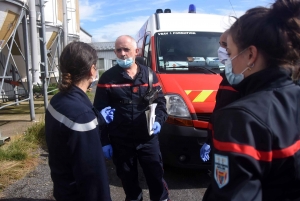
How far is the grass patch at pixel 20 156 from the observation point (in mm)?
4359

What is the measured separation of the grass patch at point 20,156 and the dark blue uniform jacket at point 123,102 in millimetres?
1892

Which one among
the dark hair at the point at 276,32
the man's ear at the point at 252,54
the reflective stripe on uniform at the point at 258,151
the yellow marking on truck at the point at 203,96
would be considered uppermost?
the dark hair at the point at 276,32

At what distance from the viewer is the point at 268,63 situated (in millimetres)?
1271

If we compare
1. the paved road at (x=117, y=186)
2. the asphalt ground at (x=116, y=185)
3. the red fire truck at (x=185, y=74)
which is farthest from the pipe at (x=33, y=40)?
the paved road at (x=117, y=186)

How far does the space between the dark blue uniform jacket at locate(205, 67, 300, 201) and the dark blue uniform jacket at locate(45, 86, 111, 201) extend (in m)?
0.89

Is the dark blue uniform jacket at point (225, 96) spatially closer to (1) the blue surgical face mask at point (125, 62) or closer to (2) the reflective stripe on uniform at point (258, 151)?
(1) the blue surgical face mask at point (125, 62)

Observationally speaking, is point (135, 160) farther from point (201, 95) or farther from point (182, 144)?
point (201, 95)

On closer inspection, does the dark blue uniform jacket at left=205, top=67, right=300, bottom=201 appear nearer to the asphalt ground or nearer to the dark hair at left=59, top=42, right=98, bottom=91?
the dark hair at left=59, top=42, right=98, bottom=91

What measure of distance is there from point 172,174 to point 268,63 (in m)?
3.65

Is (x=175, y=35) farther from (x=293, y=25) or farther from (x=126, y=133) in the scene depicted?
(x=293, y=25)

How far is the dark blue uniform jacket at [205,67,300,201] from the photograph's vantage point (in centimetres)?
110

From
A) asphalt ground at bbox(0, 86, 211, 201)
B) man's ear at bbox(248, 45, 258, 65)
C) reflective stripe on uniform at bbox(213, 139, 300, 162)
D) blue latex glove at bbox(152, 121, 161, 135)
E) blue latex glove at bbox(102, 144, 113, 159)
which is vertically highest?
man's ear at bbox(248, 45, 258, 65)

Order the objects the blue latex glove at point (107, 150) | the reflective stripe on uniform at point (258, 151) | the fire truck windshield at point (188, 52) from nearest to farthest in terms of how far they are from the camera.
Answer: the reflective stripe on uniform at point (258, 151) < the blue latex glove at point (107, 150) < the fire truck windshield at point (188, 52)

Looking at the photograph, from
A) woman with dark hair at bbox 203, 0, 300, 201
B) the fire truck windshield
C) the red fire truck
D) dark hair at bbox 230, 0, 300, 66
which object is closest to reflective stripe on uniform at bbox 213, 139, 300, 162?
woman with dark hair at bbox 203, 0, 300, 201
